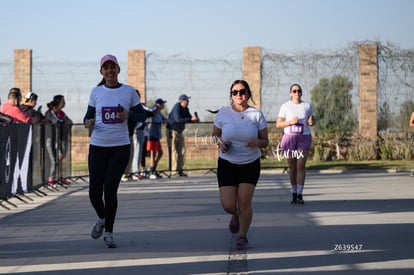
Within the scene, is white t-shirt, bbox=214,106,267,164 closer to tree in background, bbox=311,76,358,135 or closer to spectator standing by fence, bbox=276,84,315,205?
spectator standing by fence, bbox=276,84,315,205

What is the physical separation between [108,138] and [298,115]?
5.49 metres

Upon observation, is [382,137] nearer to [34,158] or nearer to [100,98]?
[34,158]

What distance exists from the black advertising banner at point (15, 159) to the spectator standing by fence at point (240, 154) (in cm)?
544

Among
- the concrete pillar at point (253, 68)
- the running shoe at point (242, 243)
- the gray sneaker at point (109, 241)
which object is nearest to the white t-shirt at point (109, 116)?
the gray sneaker at point (109, 241)

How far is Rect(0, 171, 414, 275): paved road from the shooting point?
30.2 ft

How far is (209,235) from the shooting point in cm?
1155

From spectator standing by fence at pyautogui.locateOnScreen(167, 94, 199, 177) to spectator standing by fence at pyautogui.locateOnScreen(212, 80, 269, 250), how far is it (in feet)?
46.0

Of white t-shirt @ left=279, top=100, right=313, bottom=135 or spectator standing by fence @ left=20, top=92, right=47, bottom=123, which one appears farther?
spectator standing by fence @ left=20, top=92, right=47, bottom=123

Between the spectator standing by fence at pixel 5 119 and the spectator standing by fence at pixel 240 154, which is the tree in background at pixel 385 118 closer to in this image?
the spectator standing by fence at pixel 5 119

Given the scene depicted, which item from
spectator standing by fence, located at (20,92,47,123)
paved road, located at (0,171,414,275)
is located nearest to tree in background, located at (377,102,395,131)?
paved road, located at (0,171,414,275)

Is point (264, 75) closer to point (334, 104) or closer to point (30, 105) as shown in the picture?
point (334, 104)

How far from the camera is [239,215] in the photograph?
10.6 meters

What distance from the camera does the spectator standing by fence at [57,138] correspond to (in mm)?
19922

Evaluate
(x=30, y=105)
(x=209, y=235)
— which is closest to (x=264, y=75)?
(x=30, y=105)
